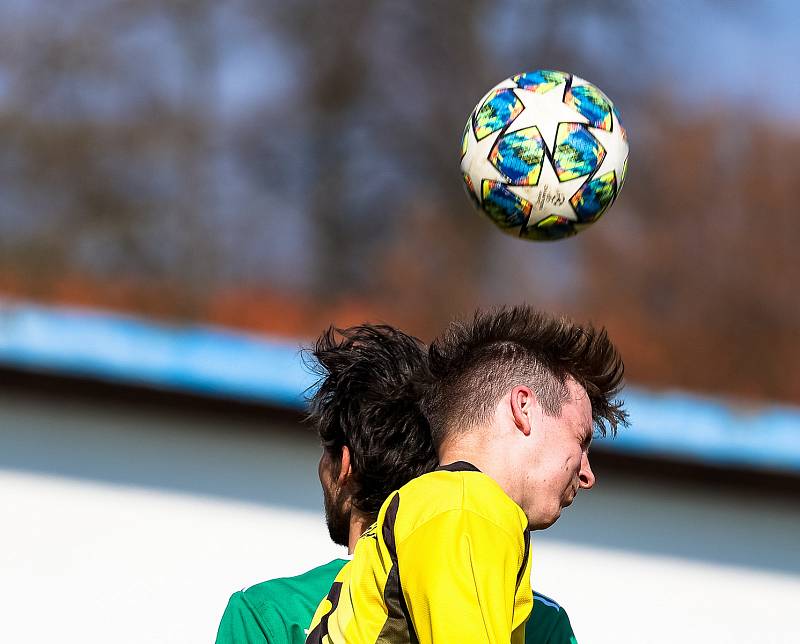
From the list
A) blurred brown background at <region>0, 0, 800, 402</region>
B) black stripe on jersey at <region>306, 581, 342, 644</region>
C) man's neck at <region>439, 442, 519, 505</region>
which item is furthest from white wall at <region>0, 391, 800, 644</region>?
man's neck at <region>439, 442, 519, 505</region>

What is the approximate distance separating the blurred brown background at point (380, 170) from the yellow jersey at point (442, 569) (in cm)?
264

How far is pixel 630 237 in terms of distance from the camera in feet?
16.8

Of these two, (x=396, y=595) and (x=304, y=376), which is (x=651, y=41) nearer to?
(x=304, y=376)

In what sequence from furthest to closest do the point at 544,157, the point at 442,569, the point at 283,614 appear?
1. the point at 544,157
2. the point at 283,614
3. the point at 442,569

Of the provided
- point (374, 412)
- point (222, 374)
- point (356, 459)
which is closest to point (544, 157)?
point (374, 412)

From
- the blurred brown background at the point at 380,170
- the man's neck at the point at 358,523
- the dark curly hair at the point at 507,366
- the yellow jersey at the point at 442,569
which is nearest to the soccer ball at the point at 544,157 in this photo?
the dark curly hair at the point at 507,366

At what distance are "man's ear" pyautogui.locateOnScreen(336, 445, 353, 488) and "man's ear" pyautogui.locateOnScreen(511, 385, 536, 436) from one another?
60 centimetres

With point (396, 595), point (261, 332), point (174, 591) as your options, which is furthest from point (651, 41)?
point (396, 595)

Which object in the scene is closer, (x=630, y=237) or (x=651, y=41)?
(x=630, y=237)

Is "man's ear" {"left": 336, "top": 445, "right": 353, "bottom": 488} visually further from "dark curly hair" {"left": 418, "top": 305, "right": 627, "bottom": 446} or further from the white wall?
the white wall

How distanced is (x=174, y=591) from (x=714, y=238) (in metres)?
2.89

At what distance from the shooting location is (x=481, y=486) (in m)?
1.71

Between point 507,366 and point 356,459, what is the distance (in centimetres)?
53

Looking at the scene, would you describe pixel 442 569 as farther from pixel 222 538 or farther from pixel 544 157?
pixel 222 538
